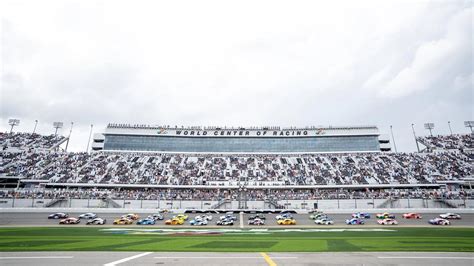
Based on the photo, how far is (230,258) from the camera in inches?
657

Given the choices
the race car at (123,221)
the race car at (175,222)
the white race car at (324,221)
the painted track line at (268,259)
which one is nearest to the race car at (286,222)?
the white race car at (324,221)

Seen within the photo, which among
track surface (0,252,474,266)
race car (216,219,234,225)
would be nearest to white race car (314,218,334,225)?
race car (216,219,234,225)

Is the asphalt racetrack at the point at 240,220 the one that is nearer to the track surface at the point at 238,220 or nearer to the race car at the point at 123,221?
the track surface at the point at 238,220

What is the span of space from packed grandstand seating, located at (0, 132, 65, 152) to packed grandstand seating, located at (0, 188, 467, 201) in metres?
26.9

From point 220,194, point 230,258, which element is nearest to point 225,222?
point 220,194

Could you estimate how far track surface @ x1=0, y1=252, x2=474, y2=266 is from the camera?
1553cm

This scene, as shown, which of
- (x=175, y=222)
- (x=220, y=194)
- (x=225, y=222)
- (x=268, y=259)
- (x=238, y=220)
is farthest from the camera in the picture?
(x=220, y=194)

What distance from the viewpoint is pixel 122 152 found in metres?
86.5

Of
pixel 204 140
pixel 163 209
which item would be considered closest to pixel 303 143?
pixel 204 140

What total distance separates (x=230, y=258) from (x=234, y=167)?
62.3 metres

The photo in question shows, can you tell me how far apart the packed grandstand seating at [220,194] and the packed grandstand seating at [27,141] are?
88.1 feet

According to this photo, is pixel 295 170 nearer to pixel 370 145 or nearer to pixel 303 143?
pixel 303 143

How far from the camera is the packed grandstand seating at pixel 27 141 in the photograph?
268 feet

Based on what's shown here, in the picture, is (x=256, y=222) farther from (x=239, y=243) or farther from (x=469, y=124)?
(x=469, y=124)
